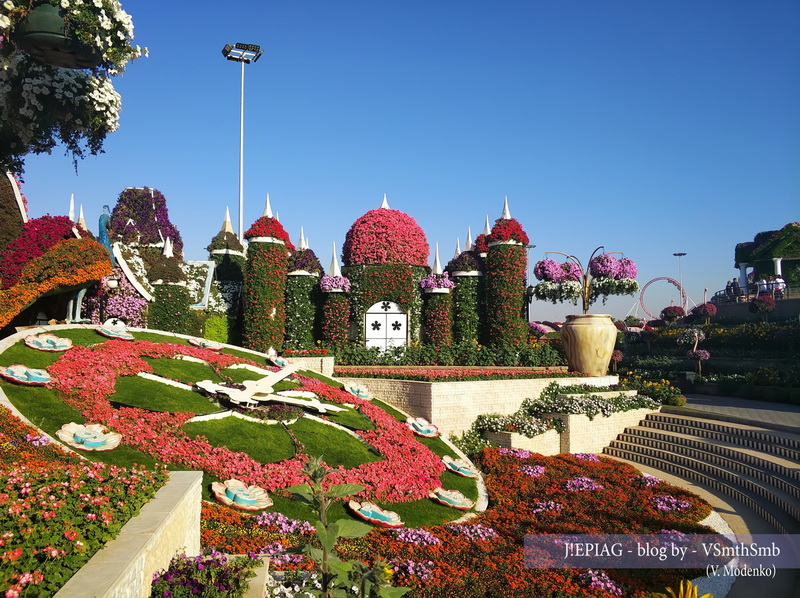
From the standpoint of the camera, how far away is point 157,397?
11945mm

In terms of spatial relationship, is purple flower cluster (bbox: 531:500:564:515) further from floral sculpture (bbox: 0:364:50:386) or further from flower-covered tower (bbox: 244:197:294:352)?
flower-covered tower (bbox: 244:197:294:352)

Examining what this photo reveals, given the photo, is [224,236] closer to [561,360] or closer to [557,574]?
[561,360]

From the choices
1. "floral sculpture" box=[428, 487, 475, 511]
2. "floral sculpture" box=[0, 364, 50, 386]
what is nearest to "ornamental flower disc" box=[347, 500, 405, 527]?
"floral sculpture" box=[428, 487, 475, 511]

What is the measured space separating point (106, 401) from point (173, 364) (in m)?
3.32

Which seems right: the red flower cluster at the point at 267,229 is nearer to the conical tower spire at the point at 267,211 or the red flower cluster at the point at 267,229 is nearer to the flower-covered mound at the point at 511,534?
the conical tower spire at the point at 267,211

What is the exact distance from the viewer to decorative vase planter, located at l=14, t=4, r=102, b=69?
29.3 feet

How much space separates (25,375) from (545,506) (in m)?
10.9

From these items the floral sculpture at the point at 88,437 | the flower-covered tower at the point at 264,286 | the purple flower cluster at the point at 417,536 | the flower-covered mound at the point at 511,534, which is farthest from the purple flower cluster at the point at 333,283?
the purple flower cluster at the point at 417,536

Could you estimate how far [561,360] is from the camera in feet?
78.6

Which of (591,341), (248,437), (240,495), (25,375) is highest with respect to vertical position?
(591,341)

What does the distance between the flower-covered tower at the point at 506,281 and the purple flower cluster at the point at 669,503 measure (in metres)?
13.7

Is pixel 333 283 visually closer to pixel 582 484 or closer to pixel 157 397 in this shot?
pixel 157 397

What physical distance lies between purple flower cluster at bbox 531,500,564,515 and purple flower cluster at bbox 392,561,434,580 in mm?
3878

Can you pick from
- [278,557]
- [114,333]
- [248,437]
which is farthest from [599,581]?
[114,333]
